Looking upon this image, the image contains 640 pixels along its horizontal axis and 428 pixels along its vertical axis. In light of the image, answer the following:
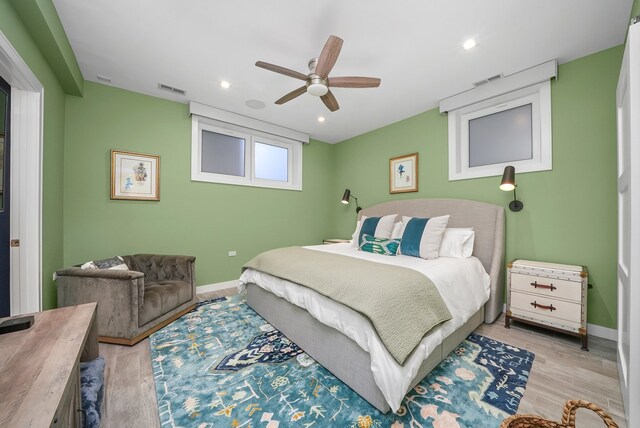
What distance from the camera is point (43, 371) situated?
0.89 meters

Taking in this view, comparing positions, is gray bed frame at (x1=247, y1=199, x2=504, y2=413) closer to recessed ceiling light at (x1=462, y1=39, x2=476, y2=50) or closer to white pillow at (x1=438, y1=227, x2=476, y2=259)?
white pillow at (x1=438, y1=227, x2=476, y2=259)

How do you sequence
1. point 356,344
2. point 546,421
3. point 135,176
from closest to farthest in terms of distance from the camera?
point 546,421 → point 356,344 → point 135,176

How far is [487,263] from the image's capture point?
2.77m

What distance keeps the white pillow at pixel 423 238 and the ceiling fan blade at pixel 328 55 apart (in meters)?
1.90

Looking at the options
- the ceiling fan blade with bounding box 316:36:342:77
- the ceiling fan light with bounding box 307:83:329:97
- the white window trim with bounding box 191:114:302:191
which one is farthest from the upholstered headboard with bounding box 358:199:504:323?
the white window trim with bounding box 191:114:302:191

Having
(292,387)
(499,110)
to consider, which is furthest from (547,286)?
(292,387)

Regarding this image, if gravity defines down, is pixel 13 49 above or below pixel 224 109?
below

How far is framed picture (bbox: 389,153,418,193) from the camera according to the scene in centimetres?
375

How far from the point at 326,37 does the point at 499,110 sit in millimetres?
2359

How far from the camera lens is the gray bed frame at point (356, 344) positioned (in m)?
1.57

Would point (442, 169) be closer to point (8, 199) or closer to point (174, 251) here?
point (174, 251)

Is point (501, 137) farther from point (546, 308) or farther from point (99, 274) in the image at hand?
point (99, 274)

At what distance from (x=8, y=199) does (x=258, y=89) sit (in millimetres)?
2488

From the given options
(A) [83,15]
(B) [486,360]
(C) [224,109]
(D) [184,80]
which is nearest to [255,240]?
(C) [224,109]
